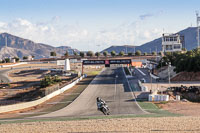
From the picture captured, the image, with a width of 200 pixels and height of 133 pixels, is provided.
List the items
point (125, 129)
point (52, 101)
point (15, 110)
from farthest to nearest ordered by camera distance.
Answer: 1. point (52, 101)
2. point (15, 110)
3. point (125, 129)

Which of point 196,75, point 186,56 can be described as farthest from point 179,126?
point 186,56

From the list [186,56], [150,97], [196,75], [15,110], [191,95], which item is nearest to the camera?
[15,110]

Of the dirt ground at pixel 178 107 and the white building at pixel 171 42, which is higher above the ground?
the white building at pixel 171 42

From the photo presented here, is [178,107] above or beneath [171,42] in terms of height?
beneath

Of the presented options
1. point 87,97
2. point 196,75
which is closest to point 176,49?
point 196,75

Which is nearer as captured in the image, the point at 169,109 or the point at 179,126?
the point at 179,126

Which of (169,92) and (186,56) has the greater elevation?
(186,56)

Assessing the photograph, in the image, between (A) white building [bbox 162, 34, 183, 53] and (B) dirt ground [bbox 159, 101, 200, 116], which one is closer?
(B) dirt ground [bbox 159, 101, 200, 116]

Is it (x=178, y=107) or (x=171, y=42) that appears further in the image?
(x=171, y=42)

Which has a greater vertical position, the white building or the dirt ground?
the white building

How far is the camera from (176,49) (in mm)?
121062

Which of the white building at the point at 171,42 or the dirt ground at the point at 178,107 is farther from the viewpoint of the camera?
the white building at the point at 171,42

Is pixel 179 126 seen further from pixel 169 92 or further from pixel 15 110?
pixel 169 92

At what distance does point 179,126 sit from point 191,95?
36821 mm
